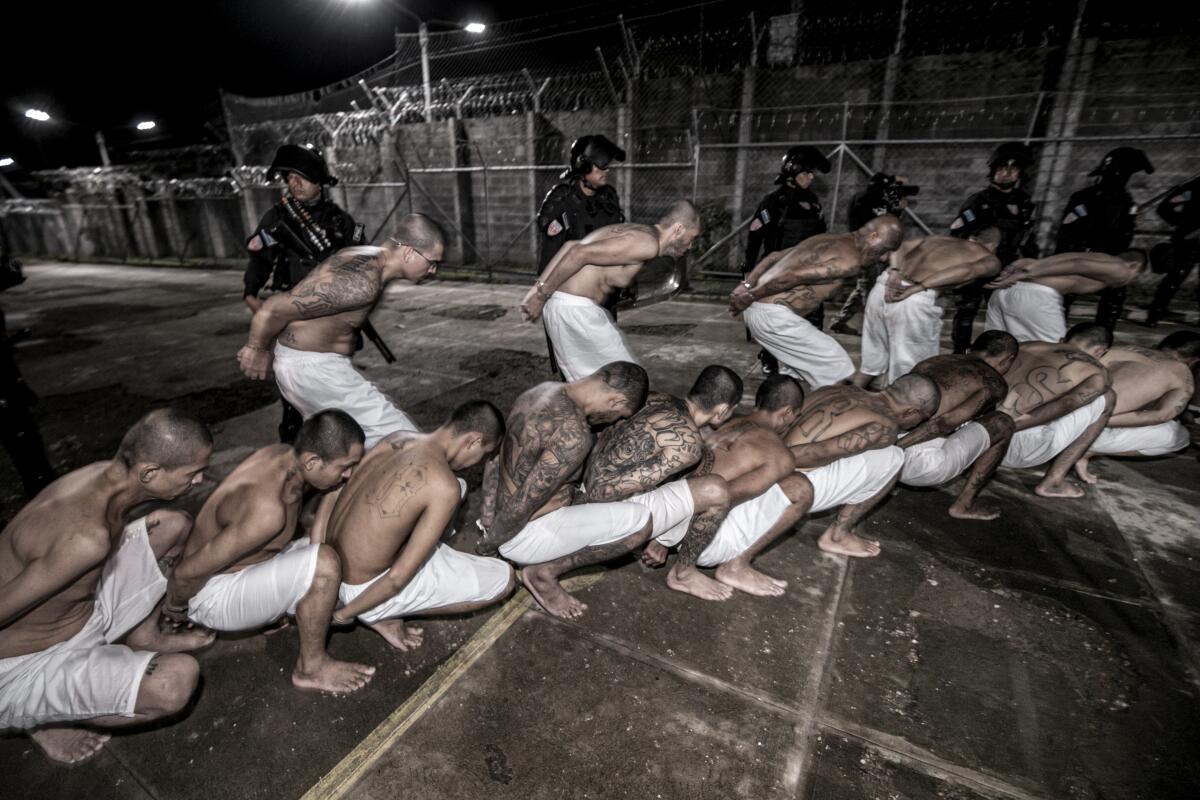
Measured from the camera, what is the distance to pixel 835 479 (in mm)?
2824

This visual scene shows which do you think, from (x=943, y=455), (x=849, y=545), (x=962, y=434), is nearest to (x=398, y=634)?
(x=849, y=545)

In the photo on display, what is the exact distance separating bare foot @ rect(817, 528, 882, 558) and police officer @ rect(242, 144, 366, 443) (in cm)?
394

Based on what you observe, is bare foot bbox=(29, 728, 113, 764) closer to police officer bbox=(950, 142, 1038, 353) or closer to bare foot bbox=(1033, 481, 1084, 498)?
bare foot bbox=(1033, 481, 1084, 498)

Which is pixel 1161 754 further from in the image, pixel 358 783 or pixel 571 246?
pixel 571 246

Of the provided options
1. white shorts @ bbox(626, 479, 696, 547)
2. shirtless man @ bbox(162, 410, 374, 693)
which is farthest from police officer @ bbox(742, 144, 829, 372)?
shirtless man @ bbox(162, 410, 374, 693)

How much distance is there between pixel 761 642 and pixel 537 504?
1135mm

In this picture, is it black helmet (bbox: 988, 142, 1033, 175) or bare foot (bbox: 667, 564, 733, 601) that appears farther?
black helmet (bbox: 988, 142, 1033, 175)

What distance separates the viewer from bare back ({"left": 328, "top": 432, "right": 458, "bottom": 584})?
2088 mm

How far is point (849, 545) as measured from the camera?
9.61 ft

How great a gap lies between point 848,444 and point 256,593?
107 inches

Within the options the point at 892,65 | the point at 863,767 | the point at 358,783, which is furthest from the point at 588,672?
the point at 892,65

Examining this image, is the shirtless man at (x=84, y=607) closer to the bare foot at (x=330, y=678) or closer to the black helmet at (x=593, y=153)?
the bare foot at (x=330, y=678)

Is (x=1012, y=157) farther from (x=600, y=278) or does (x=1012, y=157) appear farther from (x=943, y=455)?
(x=600, y=278)

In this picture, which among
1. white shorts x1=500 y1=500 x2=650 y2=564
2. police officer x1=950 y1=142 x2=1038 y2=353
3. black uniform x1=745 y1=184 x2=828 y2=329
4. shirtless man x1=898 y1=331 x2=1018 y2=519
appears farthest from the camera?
black uniform x1=745 y1=184 x2=828 y2=329
